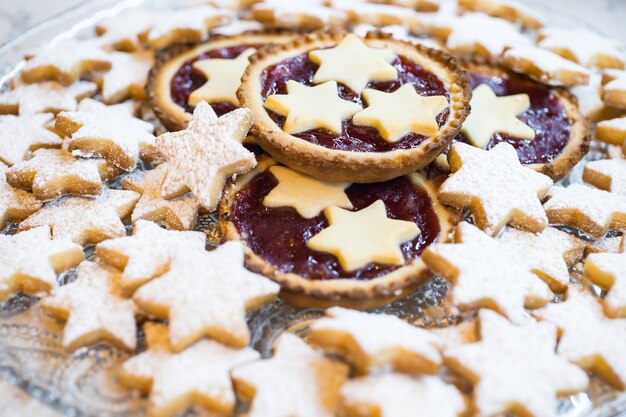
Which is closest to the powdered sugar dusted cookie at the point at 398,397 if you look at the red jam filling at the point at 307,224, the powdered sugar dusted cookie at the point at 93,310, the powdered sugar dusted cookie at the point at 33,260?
the red jam filling at the point at 307,224

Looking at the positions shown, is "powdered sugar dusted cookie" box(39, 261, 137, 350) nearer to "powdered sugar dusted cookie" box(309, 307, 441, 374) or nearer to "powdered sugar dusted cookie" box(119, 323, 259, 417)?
"powdered sugar dusted cookie" box(119, 323, 259, 417)

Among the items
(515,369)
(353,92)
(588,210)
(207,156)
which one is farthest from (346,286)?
(588,210)

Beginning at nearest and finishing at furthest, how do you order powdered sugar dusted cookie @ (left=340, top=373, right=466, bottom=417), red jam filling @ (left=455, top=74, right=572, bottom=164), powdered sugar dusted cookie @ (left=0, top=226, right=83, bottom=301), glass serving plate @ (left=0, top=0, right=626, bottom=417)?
powdered sugar dusted cookie @ (left=340, top=373, right=466, bottom=417) → glass serving plate @ (left=0, top=0, right=626, bottom=417) → powdered sugar dusted cookie @ (left=0, top=226, right=83, bottom=301) → red jam filling @ (left=455, top=74, right=572, bottom=164)

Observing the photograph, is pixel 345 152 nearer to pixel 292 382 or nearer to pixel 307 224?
pixel 307 224

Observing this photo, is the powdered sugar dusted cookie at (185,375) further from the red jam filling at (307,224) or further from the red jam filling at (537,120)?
the red jam filling at (537,120)

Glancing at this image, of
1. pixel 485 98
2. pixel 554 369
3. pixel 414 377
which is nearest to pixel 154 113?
pixel 485 98

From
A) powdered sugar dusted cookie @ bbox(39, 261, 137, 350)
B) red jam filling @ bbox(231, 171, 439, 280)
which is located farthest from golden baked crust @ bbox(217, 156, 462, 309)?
powdered sugar dusted cookie @ bbox(39, 261, 137, 350)
